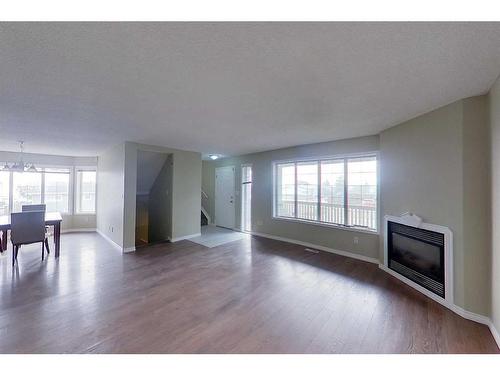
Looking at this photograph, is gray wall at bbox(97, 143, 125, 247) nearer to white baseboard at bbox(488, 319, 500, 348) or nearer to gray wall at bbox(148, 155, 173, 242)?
gray wall at bbox(148, 155, 173, 242)

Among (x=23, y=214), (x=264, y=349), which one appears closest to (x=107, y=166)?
(x=23, y=214)

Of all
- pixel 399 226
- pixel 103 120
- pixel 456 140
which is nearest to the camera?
pixel 456 140

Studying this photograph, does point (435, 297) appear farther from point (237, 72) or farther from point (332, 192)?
point (237, 72)

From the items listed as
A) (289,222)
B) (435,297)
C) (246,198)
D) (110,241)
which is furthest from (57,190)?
(435,297)

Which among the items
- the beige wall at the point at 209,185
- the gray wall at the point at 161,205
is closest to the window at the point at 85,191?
the gray wall at the point at 161,205

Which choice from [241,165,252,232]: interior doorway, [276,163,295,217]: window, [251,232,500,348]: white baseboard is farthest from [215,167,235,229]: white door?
[251,232,500,348]: white baseboard

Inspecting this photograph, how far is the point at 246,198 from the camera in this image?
6.09 meters

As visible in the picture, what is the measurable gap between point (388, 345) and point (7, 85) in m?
4.03

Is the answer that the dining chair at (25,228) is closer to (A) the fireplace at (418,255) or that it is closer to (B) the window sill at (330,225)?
(B) the window sill at (330,225)

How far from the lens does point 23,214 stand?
3.47m

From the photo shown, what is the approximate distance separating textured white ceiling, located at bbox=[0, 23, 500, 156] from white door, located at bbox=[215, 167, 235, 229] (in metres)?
3.52

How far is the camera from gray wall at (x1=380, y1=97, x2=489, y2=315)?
6.75 feet

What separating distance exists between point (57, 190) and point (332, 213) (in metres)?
7.73
